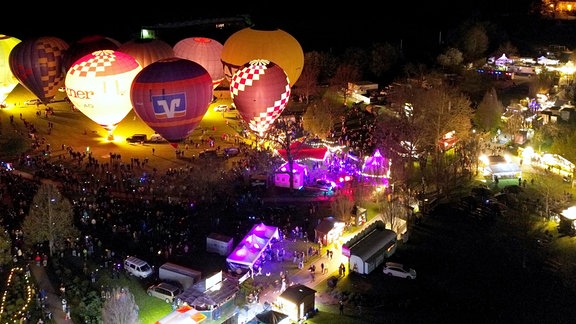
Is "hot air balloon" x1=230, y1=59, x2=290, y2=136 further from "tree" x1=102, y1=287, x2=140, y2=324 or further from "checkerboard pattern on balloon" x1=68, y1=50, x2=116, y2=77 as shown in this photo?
"tree" x1=102, y1=287, x2=140, y2=324

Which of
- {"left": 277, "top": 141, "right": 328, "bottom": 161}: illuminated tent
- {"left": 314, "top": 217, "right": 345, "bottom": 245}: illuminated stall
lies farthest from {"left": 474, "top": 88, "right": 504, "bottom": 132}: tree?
{"left": 314, "top": 217, "right": 345, "bottom": 245}: illuminated stall

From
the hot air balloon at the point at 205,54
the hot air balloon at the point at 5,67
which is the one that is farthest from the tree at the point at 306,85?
the hot air balloon at the point at 5,67

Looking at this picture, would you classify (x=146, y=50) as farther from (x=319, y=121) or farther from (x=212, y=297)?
(x=212, y=297)

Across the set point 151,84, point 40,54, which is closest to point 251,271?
point 151,84

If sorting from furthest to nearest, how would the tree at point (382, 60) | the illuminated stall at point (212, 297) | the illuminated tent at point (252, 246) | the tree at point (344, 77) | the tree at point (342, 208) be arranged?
1. the tree at point (382, 60)
2. the tree at point (344, 77)
3. the tree at point (342, 208)
4. the illuminated tent at point (252, 246)
5. the illuminated stall at point (212, 297)

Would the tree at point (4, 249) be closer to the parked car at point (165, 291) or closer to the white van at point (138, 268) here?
the white van at point (138, 268)

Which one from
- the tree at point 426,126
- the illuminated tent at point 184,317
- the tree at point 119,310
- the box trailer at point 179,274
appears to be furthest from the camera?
the tree at point 426,126

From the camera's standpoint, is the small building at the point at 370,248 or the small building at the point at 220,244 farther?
the small building at the point at 220,244

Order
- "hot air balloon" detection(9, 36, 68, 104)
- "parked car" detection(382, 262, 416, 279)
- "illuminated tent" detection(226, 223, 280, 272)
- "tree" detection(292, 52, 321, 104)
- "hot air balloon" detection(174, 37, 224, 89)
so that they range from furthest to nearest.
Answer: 1. "tree" detection(292, 52, 321, 104)
2. "hot air balloon" detection(174, 37, 224, 89)
3. "hot air balloon" detection(9, 36, 68, 104)
4. "illuminated tent" detection(226, 223, 280, 272)
5. "parked car" detection(382, 262, 416, 279)
